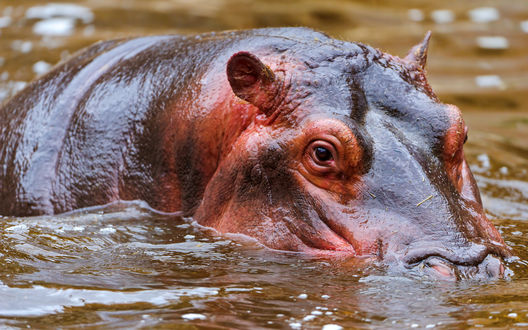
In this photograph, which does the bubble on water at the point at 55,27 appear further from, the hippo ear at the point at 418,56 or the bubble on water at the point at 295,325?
the bubble on water at the point at 295,325

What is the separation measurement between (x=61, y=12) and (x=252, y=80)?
986 cm

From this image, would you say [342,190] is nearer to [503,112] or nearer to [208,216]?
[208,216]

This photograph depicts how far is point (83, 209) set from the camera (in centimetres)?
613

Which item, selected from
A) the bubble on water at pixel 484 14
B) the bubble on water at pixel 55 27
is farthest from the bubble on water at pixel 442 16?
the bubble on water at pixel 55 27

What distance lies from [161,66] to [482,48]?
9.29 metres

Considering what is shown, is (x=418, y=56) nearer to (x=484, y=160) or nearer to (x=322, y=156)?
(x=322, y=156)

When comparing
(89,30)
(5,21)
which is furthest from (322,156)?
(5,21)

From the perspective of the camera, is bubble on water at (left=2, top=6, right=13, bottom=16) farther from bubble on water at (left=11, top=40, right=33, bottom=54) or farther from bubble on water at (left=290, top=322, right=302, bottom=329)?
bubble on water at (left=290, top=322, right=302, bottom=329)

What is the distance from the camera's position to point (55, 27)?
13.8 metres

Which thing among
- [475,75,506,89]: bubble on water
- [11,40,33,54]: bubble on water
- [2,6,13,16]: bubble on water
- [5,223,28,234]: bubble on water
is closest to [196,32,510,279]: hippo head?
[5,223,28,234]: bubble on water

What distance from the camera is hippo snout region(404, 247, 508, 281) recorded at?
455cm

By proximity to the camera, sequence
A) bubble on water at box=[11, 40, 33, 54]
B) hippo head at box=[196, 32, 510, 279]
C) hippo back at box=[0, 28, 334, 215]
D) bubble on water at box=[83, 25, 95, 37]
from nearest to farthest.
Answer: hippo head at box=[196, 32, 510, 279] → hippo back at box=[0, 28, 334, 215] → bubble on water at box=[11, 40, 33, 54] → bubble on water at box=[83, 25, 95, 37]

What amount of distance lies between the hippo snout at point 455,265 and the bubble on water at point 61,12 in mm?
10457

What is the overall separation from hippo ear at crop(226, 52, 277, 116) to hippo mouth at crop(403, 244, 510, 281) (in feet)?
4.40
